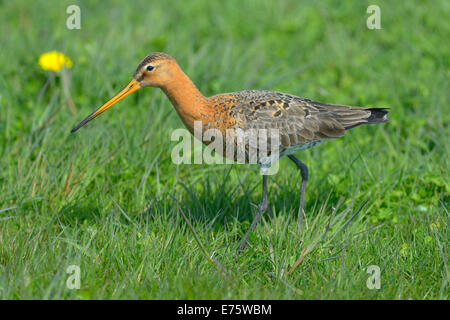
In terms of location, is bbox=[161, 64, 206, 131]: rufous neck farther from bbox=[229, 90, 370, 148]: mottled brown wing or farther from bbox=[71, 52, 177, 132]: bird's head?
bbox=[229, 90, 370, 148]: mottled brown wing

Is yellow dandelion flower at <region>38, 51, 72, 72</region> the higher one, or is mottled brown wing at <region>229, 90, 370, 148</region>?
yellow dandelion flower at <region>38, 51, 72, 72</region>

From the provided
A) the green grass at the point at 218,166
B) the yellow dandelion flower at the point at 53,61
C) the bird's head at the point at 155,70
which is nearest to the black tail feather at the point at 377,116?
the green grass at the point at 218,166

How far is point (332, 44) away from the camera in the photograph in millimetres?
8500

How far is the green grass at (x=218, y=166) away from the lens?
172 inches

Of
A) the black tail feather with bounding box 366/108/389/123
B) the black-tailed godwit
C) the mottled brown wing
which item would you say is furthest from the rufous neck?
the black tail feather with bounding box 366/108/389/123

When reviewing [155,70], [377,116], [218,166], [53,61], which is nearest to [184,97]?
[155,70]

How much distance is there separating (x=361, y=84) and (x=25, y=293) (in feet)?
17.5

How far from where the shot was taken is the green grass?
14.3 ft

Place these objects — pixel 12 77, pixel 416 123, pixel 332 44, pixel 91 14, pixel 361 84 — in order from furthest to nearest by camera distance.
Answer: pixel 91 14 < pixel 332 44 < pixel 361 84 < pixel 12 77 < pixel 416 123

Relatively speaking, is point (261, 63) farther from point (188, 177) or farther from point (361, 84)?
point (188, 177)

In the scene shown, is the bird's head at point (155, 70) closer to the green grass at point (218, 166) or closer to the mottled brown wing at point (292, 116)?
the mottled brown wing at point (292, 116)

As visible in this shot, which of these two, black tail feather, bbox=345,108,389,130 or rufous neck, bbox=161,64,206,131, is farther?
black tail feather, bbox=345,108,389,130
